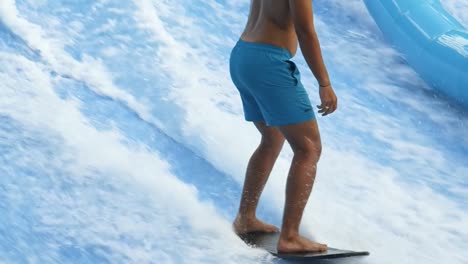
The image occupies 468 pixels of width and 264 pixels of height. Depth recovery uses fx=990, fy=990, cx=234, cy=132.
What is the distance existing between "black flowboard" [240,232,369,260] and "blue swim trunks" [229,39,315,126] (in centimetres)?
51

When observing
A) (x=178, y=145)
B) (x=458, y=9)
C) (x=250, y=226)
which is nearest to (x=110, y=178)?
(x=178, y=145)

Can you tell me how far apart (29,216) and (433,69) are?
8.04ft

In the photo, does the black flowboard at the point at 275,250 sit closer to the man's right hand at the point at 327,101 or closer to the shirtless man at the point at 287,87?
the shirtless man at the point at 287,87

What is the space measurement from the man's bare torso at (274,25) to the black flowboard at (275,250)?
0.75 meters

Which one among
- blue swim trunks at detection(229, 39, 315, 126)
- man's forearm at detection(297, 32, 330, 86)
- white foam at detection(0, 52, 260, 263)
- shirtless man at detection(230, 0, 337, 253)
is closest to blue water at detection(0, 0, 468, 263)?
white foam at detection(0, 52, 260, 263)

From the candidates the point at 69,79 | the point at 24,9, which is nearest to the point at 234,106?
the point at 69,79

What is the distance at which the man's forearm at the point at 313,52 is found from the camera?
3467mm

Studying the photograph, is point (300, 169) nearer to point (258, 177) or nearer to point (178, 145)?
point (258, 177)

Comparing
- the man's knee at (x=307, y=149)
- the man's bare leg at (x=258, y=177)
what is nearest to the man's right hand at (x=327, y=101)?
the man's knee at (x=307, y=149)

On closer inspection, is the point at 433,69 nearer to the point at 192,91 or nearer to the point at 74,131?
the point at 192,91

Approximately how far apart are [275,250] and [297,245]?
11cm

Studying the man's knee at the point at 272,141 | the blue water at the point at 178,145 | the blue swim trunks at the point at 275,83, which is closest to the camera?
the blue swim trunks at the point at 275,83

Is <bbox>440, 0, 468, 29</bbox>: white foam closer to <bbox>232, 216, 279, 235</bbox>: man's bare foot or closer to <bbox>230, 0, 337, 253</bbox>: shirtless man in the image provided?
<bbox>232, 216, 279, 235</bbox>: man's bare foot

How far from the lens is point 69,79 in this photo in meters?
5.25
